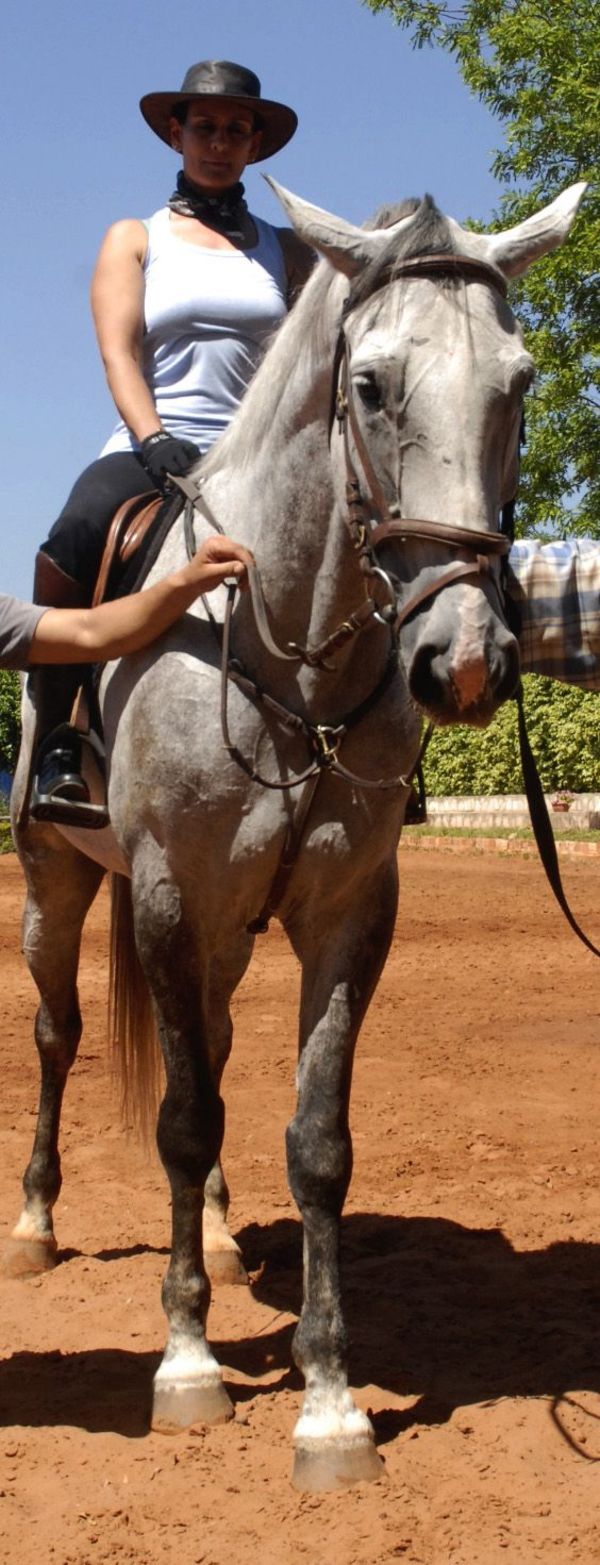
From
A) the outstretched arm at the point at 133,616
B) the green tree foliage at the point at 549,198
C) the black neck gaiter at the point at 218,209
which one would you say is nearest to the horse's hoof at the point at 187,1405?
the outstretched arm at the point at 133,616

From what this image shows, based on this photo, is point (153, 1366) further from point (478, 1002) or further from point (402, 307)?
point (478, 1002)

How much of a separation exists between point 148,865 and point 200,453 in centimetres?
116

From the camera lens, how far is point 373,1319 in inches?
180

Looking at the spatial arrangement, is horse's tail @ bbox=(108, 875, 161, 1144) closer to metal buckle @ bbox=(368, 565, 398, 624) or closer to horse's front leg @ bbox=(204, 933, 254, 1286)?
horse's front leg @ bbox=(204, 933, 254, 1286)

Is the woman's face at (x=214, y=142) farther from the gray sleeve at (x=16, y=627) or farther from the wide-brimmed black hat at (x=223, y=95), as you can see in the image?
the gray sleeve at (x=16, y=627)

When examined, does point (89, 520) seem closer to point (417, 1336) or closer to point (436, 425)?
point (436, 425)

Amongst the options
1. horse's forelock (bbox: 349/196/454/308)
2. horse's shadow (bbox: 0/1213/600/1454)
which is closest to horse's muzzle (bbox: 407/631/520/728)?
horse's forelock (bbox: 349/196/454/308)

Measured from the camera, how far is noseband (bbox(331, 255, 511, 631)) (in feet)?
9.84

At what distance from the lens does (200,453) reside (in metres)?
4.29

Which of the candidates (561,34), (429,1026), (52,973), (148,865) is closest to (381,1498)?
(148,865)

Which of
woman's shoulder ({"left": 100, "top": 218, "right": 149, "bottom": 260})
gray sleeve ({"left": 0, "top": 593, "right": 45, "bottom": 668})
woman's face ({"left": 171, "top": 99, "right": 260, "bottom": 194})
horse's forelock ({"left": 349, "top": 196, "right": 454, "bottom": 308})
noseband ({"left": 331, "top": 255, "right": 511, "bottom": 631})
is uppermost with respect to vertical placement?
woman's face ({"left": 171, "top": 99, "right": 260, "bottom": 194})

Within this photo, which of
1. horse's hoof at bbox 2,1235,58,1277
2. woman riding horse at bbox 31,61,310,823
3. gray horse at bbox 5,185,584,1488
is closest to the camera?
gray horse at bbox 5,185,584,1488

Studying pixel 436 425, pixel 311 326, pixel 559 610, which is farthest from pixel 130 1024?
pixel 436 425

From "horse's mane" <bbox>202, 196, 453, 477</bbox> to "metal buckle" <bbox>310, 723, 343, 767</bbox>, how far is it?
72 cm
